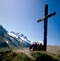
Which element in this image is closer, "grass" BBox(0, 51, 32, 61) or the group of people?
"grass" BBox(0, 51, 32, 61)

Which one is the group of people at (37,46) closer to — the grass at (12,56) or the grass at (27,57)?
the grass at (12,56)

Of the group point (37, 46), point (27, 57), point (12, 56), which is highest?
point (37, 46)

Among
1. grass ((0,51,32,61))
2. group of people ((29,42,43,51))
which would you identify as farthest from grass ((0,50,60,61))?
group of people ((29,42,43,51))

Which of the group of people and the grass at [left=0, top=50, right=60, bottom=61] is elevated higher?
Answer: the group of people

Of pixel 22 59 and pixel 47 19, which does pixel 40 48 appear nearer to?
pixel 47 19

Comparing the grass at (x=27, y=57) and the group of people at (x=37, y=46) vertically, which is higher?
the group of people at (x=37, y=46)

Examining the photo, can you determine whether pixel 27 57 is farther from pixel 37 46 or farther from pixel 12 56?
pixel 37 46

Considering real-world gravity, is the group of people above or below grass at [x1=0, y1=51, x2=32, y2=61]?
above

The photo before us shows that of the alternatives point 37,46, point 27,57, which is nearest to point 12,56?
point 27,57

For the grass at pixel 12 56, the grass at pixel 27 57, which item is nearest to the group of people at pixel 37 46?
the grass at pixel 12 56

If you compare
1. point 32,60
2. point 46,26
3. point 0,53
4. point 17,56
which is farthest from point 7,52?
point 46,26

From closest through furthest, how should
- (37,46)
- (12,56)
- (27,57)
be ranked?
1. (27,57)
2. (12,56)
3. (37,46)

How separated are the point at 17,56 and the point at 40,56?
2148 mm

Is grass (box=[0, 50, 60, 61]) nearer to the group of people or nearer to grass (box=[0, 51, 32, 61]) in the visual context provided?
grass (box=[0, 51, 32, 61])
